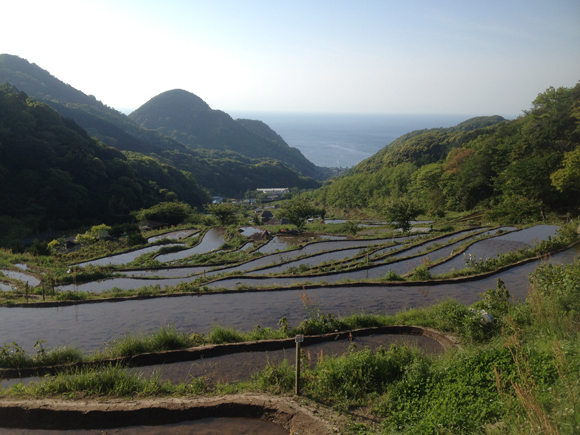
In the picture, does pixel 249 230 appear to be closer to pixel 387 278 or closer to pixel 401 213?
pixel 401 213

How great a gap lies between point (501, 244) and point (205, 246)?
66.5ft

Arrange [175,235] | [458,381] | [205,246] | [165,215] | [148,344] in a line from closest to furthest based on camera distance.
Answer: [458,381] < [148,344] < [205,246] < [175,235] < [165,215]

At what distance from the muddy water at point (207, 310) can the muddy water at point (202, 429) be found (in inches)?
144

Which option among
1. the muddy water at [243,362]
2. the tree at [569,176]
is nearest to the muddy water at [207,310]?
the muddy water at [243,362]

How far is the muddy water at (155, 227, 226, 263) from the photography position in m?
22.9

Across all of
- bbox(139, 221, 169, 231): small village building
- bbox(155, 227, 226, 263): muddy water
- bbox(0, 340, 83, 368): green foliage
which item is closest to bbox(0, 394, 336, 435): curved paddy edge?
bbox(0, 340, 83, 368): green foliage

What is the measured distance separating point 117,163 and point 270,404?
68489mm

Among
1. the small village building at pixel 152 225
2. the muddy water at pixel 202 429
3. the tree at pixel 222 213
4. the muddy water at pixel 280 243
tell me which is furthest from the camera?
the small village building at pixel 152 225

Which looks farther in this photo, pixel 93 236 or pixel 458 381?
pixel 93 236

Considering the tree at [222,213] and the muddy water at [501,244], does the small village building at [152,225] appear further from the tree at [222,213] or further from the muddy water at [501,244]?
the muddy water at [501,244]

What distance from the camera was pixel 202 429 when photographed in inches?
197

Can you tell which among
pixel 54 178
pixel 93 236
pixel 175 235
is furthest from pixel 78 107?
pixel 175 235

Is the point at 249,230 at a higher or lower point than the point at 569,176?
lower

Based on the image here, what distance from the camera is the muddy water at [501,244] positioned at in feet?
47.4
